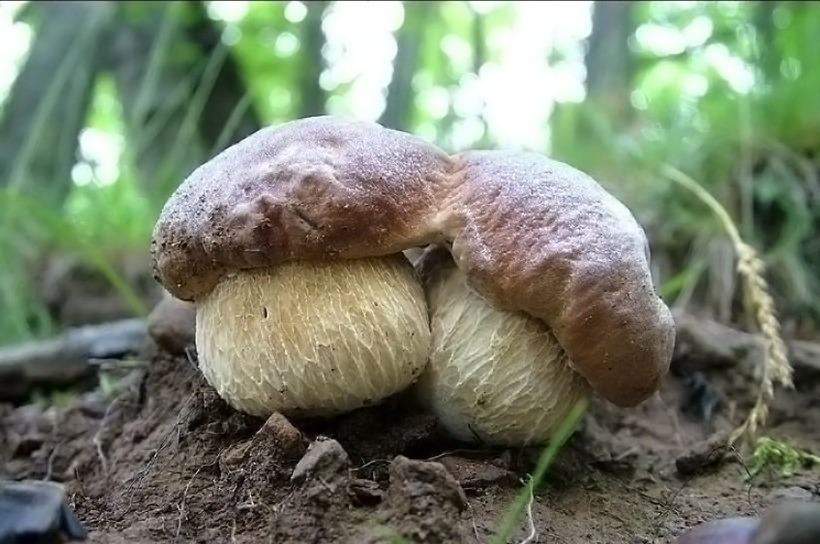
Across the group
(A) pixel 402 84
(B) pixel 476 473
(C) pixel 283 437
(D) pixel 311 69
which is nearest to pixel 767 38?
(B) pixel 476 473

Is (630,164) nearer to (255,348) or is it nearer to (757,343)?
(757,343)

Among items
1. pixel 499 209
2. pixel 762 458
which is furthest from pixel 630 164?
pixel 499 209

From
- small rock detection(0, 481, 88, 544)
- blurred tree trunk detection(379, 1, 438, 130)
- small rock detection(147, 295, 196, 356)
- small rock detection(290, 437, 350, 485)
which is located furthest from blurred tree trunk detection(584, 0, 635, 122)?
small rock detection(0, 481, 88, 544)

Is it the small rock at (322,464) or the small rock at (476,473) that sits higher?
the small rock at (322,464)

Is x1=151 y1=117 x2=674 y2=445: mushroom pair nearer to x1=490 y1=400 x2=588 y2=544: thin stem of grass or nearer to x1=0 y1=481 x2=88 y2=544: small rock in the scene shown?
x1=490 y1=400 x2=588 y2=544: thin stem of grass

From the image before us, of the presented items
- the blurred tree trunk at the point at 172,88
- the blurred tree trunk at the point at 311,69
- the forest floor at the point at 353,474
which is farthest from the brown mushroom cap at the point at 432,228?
the blurred tree trunk at the point at 311,69

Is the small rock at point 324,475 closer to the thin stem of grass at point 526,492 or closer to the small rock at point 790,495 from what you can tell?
the thin stem of grass at point 526,492
